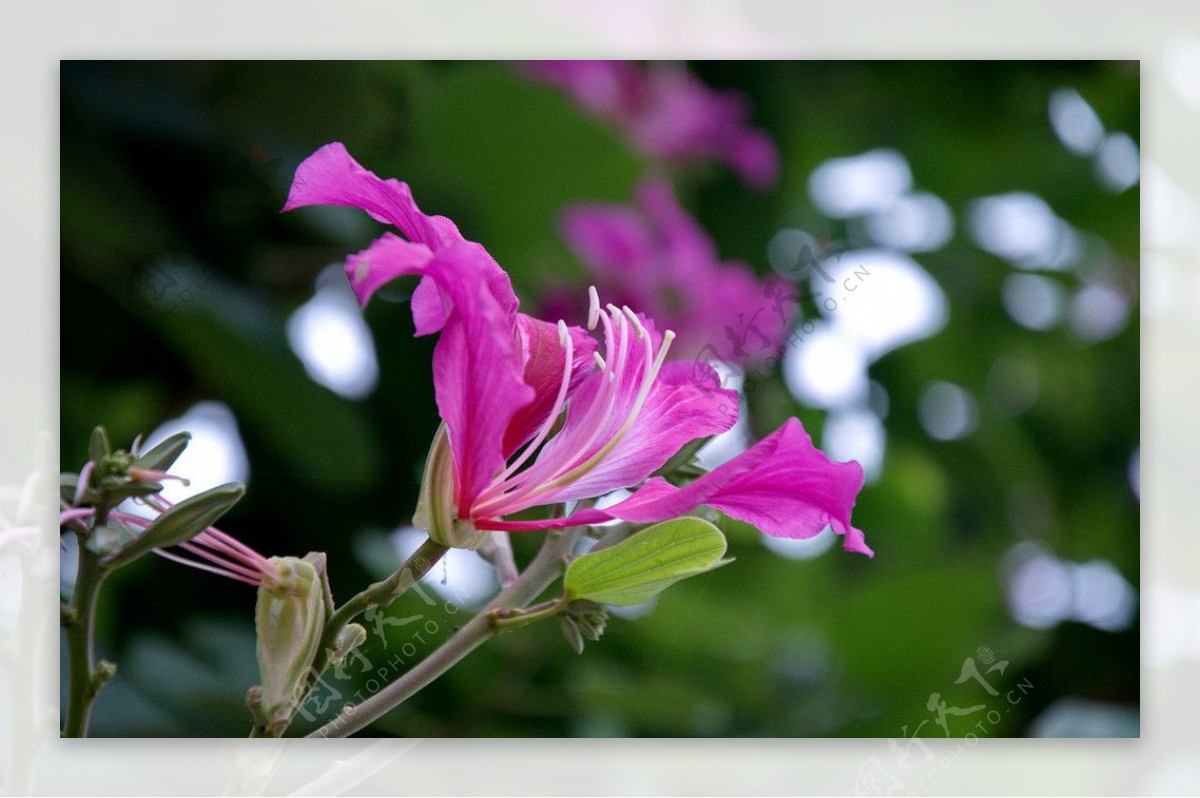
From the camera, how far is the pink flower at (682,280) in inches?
53.3

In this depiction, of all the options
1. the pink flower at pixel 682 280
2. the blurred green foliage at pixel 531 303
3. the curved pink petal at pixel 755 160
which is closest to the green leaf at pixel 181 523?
the blurred green foliage at pixel 531 303

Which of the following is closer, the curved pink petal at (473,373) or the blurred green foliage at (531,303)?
the curved pink petal at (473,373)

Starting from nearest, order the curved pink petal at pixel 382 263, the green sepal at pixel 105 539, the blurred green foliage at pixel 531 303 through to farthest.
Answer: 1. the curved pink petal at pixel 382 263
2. the green sepal at pixel 105 539
3. the blurred green foliage at pixel 531 303

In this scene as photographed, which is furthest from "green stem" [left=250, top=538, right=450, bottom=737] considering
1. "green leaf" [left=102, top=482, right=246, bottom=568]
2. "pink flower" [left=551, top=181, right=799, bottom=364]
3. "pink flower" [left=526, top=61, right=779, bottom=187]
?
"pink flower" [left=526, top=61, right=779, bottom=187]

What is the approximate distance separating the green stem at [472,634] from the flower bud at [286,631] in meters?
0.08

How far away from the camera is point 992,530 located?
141cm

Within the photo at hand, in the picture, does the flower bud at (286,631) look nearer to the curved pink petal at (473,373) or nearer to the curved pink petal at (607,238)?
the curved pink petal at (473,373)

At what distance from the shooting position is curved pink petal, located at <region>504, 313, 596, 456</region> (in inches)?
33.3

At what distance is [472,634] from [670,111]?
27.9 inches

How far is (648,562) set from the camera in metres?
0.83

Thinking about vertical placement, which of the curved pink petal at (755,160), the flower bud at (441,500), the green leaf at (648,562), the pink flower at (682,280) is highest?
the curved pink petal at (755,160)

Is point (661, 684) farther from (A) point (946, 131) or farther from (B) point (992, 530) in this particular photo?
(A) point (946, 131)

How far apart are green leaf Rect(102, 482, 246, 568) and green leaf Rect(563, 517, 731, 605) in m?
0.23

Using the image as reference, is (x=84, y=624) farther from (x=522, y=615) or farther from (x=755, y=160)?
(x=755, y=160)
